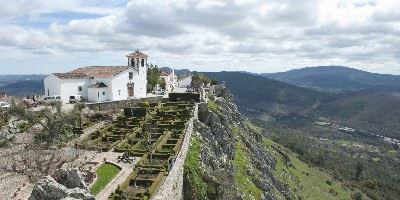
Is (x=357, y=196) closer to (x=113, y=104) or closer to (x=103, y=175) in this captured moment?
(x=113, y=104)

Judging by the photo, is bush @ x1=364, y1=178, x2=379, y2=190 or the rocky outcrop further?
bush @ x1=364, y1=178, x2=379, y2=190

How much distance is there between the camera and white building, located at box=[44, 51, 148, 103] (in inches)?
3280

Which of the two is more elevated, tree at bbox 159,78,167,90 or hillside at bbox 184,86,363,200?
tree at bbox 159,78,167,90

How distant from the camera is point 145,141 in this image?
195ft

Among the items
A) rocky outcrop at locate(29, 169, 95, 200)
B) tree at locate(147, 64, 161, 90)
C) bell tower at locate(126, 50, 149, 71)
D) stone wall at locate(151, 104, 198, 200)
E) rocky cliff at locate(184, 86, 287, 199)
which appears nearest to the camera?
rocky outcrop at locate(29, 169, 95, 200)

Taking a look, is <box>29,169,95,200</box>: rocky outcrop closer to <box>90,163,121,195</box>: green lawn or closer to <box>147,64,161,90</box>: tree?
<box>90,163,121,195</box>: green lawn

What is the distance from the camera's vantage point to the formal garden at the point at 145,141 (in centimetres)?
4028

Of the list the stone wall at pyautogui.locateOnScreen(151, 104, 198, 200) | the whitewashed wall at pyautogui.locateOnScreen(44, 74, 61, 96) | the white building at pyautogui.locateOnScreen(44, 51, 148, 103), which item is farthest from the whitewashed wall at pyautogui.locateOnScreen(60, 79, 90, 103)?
the stone wall at pyautogui.locateOnScreen(151, 104, 198, 200)

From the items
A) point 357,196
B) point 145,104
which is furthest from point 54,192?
point 357,196

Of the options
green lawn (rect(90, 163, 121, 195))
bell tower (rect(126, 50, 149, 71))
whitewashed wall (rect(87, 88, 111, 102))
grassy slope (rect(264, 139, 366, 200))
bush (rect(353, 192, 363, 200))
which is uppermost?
bell tower (rect(126, 50, 149, 71))

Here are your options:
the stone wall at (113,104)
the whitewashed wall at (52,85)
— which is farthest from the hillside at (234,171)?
the whitewashed wall at (52,85)

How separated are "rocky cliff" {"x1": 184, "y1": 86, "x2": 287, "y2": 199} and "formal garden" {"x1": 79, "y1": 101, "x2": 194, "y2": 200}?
2796 mm

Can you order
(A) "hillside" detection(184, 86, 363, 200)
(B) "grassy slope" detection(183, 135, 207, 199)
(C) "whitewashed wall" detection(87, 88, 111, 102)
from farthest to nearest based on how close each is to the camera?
(C) "whitewashed wall" detection(87, 88, 111, 102)
(A) "hillside" detection(184, 86, 363, 200)
(B) "grassy slope" detection(183, 135, 207, 199)

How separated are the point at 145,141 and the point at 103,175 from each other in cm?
1655
